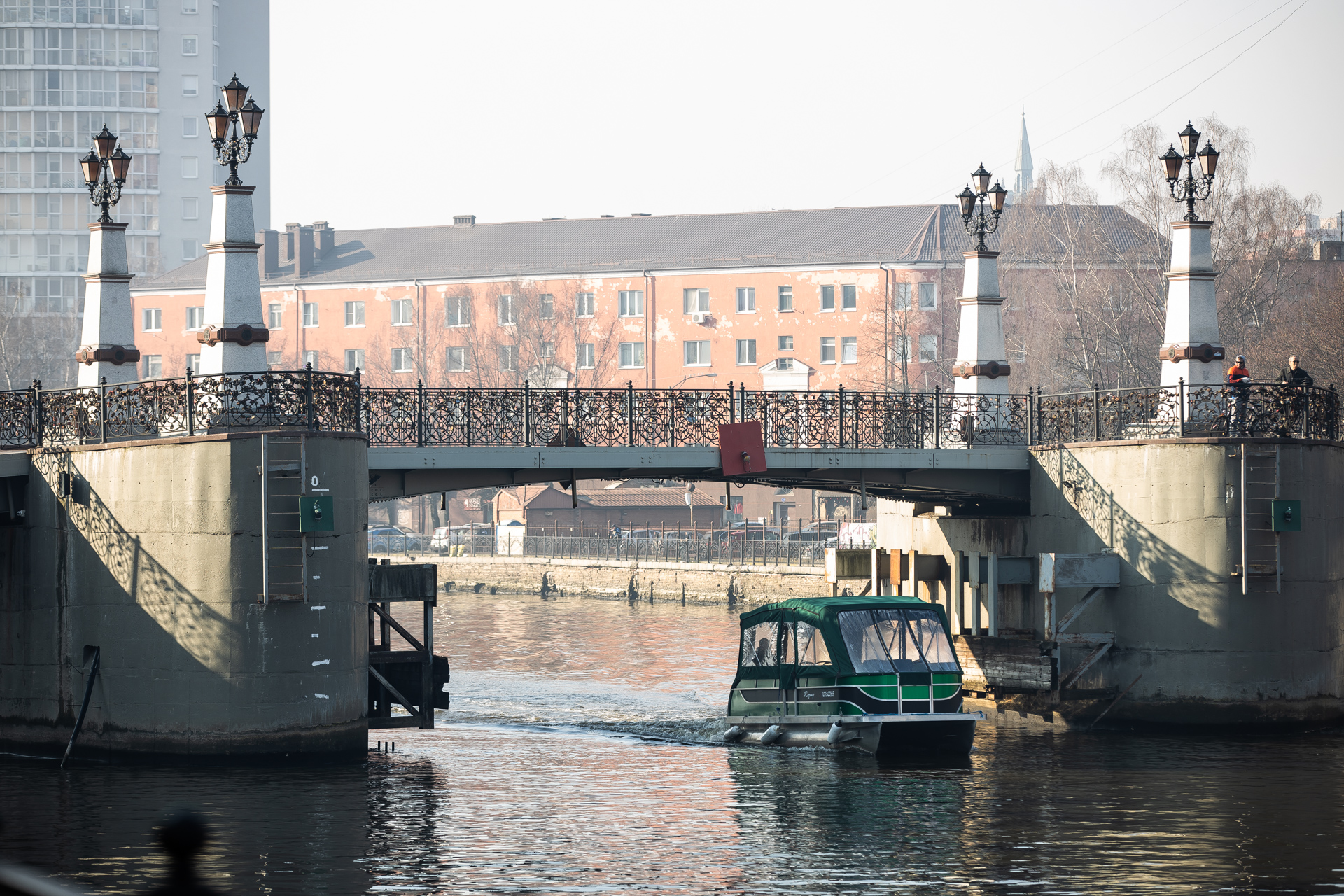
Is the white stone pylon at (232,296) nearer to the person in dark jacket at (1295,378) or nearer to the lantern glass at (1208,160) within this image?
the lantern glass at (1208,160)

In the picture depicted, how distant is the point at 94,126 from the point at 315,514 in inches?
4785

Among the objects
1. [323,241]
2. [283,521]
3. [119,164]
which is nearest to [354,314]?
[323,241]

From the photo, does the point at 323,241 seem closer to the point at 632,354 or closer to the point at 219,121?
the point at 632,354

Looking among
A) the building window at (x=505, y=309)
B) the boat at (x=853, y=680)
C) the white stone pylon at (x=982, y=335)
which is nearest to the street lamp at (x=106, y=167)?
the boat at (x=853, y=680)

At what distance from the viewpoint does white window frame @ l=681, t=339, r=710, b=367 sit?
299ft

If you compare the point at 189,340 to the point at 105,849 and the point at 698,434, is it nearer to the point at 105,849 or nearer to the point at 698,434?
the point at 698,434

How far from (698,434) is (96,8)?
387 ft

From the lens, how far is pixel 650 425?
31.5m

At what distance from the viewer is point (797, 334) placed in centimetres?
8962

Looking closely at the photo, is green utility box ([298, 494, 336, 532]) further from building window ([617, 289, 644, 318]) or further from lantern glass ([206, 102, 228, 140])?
building window ([617, 289, 644, 318])

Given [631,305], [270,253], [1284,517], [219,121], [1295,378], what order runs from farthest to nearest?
[270,253] → [631,305] → [1295,378] → [1284,517] → [219,121]

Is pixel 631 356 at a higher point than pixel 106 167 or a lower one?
higher

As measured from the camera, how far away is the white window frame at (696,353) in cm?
9125

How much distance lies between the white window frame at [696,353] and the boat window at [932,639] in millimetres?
62861
